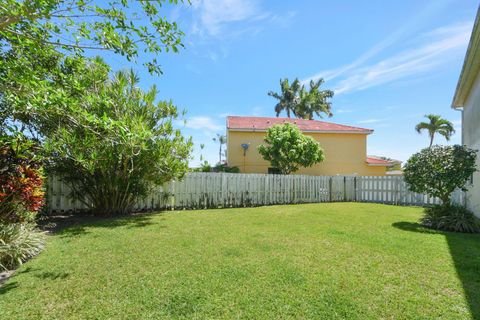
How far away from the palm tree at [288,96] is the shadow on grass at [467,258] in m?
25.2

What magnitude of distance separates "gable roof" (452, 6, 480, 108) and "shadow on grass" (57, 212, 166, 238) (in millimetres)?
8942

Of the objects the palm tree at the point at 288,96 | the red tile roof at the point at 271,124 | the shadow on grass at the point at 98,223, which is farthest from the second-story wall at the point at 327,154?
the palm tree at the point at 288,96

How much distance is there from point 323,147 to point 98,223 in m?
15.2

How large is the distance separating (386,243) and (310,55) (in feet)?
27.5

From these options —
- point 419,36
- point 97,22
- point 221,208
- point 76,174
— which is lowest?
point 221,208

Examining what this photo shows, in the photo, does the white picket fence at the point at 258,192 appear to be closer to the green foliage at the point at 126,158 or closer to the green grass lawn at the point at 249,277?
the green foliage at the point at 126,158

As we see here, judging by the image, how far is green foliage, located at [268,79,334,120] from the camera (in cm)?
2953

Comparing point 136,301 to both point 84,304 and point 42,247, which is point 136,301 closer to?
point 84,304

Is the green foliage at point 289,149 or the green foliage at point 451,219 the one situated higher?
the green foliage at point 289,149

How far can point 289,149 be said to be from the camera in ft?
47.0

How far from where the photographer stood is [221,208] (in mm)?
10234

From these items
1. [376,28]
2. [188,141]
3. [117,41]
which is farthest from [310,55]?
[117,41]

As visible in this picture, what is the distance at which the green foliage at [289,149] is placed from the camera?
47.1 ft

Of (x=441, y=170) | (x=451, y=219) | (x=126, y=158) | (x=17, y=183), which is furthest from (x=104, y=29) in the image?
Result: (x=451, y=219)
